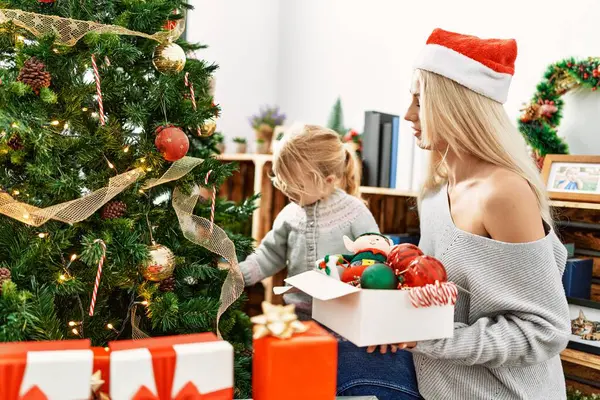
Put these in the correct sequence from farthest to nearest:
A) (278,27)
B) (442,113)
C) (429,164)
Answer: (278,27) < (429,164) < (442,113)

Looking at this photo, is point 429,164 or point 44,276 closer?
point 44,276

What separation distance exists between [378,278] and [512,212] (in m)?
0.36

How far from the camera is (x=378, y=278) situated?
3.05 ft

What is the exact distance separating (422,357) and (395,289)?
1.12 feet

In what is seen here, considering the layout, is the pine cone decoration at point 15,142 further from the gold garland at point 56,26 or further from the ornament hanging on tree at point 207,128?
the ornament hanging on tree at point 207,128

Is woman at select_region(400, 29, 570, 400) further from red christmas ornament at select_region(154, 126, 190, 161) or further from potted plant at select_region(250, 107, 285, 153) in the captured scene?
potted plant at select_region(250, 107, 285, 153)

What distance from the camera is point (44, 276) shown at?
0.99 m

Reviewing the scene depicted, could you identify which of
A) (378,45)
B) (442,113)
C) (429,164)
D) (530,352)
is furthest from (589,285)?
(378,45)

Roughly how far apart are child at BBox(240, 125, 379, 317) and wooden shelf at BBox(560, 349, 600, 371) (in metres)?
0.66

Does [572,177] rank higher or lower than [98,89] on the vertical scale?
lower

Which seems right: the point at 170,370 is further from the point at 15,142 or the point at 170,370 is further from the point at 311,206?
the point at 311,206

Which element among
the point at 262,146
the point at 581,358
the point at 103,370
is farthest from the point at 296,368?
the point at 262,146

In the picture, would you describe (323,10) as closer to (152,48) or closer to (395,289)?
(152,48)

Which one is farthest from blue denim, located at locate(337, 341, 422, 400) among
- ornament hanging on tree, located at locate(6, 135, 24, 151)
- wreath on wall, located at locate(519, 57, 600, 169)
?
wreath on wall, located at locate(519, 57, 600, 169)
